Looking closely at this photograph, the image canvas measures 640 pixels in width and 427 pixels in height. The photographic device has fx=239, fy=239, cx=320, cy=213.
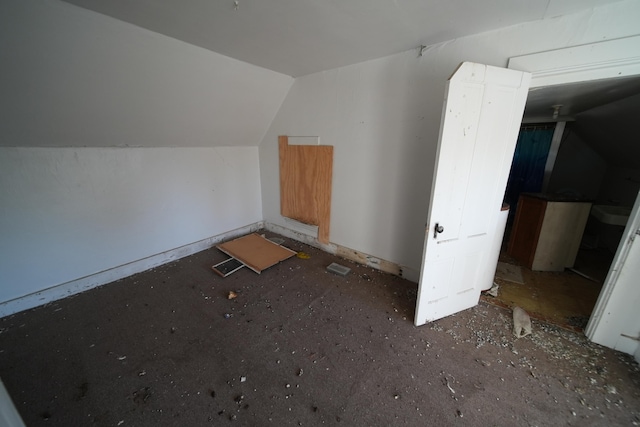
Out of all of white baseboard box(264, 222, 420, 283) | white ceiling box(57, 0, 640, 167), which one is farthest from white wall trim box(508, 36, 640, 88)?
white baseboard box(264, 222, 420, 283)

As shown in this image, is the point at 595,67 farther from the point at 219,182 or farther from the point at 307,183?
the point at 219,182

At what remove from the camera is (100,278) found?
104 inches

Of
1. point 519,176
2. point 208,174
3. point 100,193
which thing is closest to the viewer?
point 100,193

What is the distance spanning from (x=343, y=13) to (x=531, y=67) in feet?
4.88

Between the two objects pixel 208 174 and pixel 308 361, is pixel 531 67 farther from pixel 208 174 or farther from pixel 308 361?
pixel 208 174

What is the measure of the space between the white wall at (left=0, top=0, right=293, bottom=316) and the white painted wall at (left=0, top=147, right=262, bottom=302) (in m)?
0.01

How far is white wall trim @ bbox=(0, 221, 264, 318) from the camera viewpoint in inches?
87.7

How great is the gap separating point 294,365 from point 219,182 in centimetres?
280

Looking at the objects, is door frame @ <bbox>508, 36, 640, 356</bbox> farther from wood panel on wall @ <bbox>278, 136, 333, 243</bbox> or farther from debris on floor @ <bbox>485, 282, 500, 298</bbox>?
wood panel on wall @ <bbox>278, 136, 333, 243</bbox>

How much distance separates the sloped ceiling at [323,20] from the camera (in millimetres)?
1582

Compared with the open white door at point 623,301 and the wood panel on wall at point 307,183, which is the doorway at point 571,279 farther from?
the wood panel on wall at point 307,183

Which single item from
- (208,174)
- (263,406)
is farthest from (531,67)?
(208,174)

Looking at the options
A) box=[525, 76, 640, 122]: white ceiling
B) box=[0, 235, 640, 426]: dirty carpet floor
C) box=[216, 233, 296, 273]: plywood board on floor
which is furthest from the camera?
box=[216, 233, 296, 273]: plywood board on floor

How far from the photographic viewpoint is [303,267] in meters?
3.09
